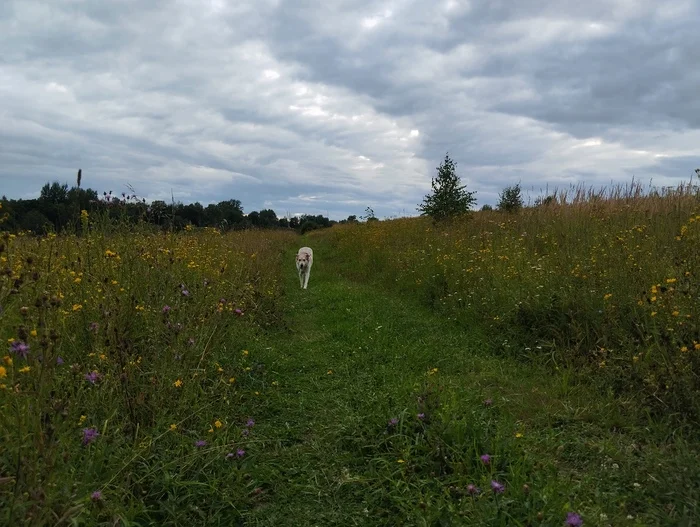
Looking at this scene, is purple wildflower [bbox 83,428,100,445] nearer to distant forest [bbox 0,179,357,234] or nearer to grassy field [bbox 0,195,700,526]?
grassy field [bbox 0,195,700,526]

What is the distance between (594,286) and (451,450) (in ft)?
10.00

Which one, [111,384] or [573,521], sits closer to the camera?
[573,521]

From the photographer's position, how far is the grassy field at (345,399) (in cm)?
205

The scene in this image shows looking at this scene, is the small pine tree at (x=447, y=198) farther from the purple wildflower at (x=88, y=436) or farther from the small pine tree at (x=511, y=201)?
the purple wildflower at (x=88, y=436)

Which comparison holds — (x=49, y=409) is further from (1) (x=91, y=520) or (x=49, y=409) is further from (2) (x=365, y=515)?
(2) (x=365, y=515)

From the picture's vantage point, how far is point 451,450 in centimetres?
261

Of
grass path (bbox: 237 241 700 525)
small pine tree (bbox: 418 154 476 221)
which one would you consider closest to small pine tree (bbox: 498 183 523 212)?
small pine tree (bbox: 418 154 476 221)

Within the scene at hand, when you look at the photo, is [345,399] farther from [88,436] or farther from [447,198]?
[447,198]

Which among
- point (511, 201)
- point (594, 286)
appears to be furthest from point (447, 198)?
point (594, 286)

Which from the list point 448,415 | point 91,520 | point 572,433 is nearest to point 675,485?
point 572,433

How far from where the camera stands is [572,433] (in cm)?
295

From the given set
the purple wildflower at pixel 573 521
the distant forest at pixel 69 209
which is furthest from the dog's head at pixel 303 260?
the purple wildflower at pixel 573 521

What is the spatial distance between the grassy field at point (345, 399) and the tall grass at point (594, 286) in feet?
0.09

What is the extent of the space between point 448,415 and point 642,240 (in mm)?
4109
